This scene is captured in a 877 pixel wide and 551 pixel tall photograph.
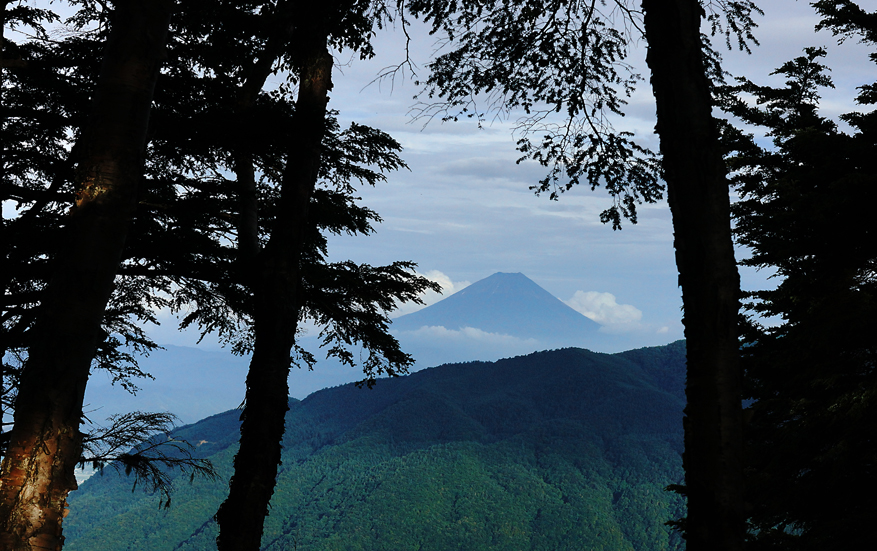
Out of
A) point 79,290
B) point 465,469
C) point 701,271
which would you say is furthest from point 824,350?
point 465,469

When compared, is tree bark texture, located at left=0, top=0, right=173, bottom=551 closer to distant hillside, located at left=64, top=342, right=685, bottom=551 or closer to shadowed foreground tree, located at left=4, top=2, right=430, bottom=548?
shadowed foreground tree, located at left=4, top=2, right=430, bottom=548

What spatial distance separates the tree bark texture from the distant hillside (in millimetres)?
74046

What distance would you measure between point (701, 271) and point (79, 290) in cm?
388

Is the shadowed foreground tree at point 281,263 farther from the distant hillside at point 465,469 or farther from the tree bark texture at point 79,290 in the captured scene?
the distant hillside at point 465,469

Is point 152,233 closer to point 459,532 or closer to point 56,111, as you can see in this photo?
point 56,111

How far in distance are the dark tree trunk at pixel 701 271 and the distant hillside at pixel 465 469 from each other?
73.3m

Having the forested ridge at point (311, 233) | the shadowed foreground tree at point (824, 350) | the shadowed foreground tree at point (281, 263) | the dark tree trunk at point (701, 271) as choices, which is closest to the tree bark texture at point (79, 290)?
the forested ridge at point (311, 233)

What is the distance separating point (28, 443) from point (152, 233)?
428 cm

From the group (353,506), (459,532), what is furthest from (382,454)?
(459,532)

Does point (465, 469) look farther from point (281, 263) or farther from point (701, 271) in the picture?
point (701, 271)

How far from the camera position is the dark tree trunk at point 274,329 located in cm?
602

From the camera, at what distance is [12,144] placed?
27.3 feet

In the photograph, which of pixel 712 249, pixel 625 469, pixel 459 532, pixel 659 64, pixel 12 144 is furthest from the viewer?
pixel 625 469

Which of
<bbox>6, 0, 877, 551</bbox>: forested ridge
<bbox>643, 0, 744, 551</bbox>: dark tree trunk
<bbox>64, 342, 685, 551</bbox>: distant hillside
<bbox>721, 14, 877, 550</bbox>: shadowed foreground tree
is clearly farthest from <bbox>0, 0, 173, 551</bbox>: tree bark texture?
<bbox>64, 342, 685, 551</bbox>: distant hillside
